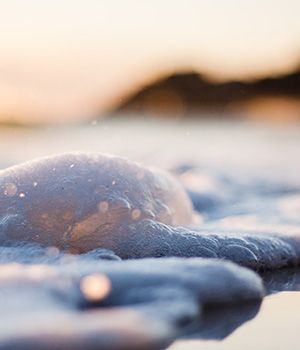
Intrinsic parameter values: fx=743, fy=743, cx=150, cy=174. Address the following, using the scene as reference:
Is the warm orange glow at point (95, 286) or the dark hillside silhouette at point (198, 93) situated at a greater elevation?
the warm orange glow at point (95, 286)

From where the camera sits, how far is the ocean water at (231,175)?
167 centimetres

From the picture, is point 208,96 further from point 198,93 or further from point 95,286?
point 95,286

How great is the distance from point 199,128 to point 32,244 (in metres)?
10.5

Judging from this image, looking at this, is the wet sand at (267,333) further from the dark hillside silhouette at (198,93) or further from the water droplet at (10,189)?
the dark hillside silhouette at (198,93)

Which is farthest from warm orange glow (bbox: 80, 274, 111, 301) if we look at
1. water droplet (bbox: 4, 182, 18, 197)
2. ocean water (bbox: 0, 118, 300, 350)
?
water droplet (bbox: 4, 182, 18, 197)

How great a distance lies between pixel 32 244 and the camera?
2.29 metres

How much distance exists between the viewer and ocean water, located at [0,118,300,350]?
1670mm

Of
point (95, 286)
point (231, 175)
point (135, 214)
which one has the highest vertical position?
point (95, 286)

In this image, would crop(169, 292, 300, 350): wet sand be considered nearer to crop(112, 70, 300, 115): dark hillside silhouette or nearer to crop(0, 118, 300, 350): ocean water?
crop(0, 118, 300, 350): ocean water

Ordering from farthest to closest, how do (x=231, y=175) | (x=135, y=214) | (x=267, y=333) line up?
(x=231, y=175), (x=135, y=214), (x=267, y=333)

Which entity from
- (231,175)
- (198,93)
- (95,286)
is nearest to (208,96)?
(198,93)

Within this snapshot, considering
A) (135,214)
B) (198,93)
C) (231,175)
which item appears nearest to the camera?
(135,214)

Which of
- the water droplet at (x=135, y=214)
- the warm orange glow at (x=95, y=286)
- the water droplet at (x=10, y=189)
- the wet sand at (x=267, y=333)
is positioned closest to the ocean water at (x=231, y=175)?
the wet sand at (x=267, y=333)

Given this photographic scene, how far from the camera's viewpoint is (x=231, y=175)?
5.27m
